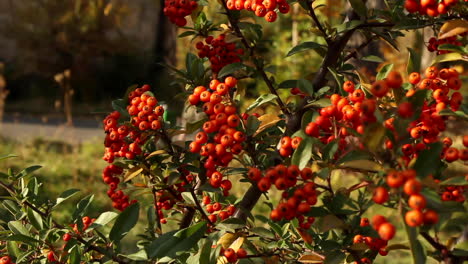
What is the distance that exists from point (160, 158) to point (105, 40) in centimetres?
1558

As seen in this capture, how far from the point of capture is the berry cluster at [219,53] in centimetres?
243

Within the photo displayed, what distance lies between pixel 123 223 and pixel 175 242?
0.99ft

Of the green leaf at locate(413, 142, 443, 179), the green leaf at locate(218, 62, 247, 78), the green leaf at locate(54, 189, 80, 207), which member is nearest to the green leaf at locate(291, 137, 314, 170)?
the green leaf at locate(413, 142, 443, 179)

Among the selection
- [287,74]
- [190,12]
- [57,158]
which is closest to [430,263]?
[190,12]

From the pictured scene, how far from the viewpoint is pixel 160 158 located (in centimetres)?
216

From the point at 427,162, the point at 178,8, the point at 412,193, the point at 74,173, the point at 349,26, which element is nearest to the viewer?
the point at 412,193

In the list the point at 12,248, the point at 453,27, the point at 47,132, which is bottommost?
the point at 47,132

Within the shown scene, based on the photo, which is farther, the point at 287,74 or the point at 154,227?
the point at 287,74

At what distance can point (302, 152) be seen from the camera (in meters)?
1.59

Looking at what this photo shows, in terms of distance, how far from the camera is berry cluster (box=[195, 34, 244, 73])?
2.43 meters

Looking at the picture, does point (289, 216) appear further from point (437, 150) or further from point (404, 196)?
point (437, 150)

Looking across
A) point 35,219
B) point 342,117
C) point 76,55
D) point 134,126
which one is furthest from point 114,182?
point 76,55

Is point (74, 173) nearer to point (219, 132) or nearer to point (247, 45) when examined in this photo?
point (247, 45)

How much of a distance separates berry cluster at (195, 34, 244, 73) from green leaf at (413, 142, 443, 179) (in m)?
1.28
